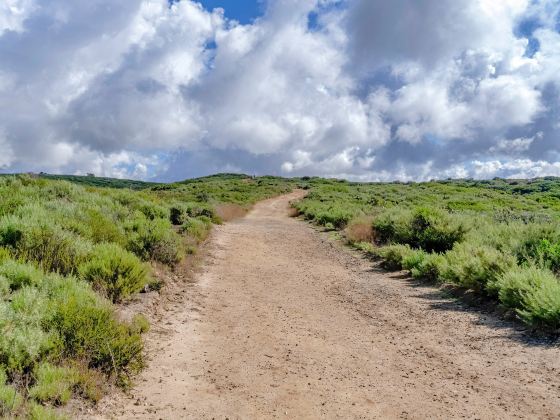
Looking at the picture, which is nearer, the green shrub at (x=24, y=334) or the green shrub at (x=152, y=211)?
the green shrub at (x=24, y=334)

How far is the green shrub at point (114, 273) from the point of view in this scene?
7496 mm

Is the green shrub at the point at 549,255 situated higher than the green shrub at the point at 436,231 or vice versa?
the green shrub at the point at 436,231

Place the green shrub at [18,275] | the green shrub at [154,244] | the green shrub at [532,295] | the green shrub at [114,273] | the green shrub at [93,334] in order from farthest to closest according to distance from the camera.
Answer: the green shrub at [154,244] < the green shrub at [114,273] < the green shrub at [532,295] < the green shrub at [18,275] < the green shrub at [93,334]

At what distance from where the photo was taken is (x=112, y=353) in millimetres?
5242

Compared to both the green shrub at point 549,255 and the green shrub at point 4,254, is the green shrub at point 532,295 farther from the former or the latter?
the green shrub at point 4,254


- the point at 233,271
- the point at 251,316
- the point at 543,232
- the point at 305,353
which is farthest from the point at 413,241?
the point at 305,353

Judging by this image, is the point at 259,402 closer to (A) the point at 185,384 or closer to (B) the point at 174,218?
(A) the point at 185,384

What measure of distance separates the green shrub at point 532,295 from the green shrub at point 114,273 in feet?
22.0

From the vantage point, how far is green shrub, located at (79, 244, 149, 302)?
7.50 metres

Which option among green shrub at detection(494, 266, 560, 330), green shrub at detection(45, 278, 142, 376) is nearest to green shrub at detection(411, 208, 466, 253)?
green shrub at detection(494, 266, 560, 330)

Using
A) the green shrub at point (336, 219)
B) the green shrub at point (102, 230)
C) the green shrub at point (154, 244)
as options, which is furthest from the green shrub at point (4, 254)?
the green shrub at point (336, 219)

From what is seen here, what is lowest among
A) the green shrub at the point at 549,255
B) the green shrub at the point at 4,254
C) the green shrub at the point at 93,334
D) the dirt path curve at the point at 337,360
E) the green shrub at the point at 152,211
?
the dirt path curve at the point at 337,360

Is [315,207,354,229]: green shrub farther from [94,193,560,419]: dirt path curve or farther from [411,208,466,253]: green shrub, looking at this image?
[94,193,560,419]: dirt path curve

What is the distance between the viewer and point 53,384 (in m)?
4.35
